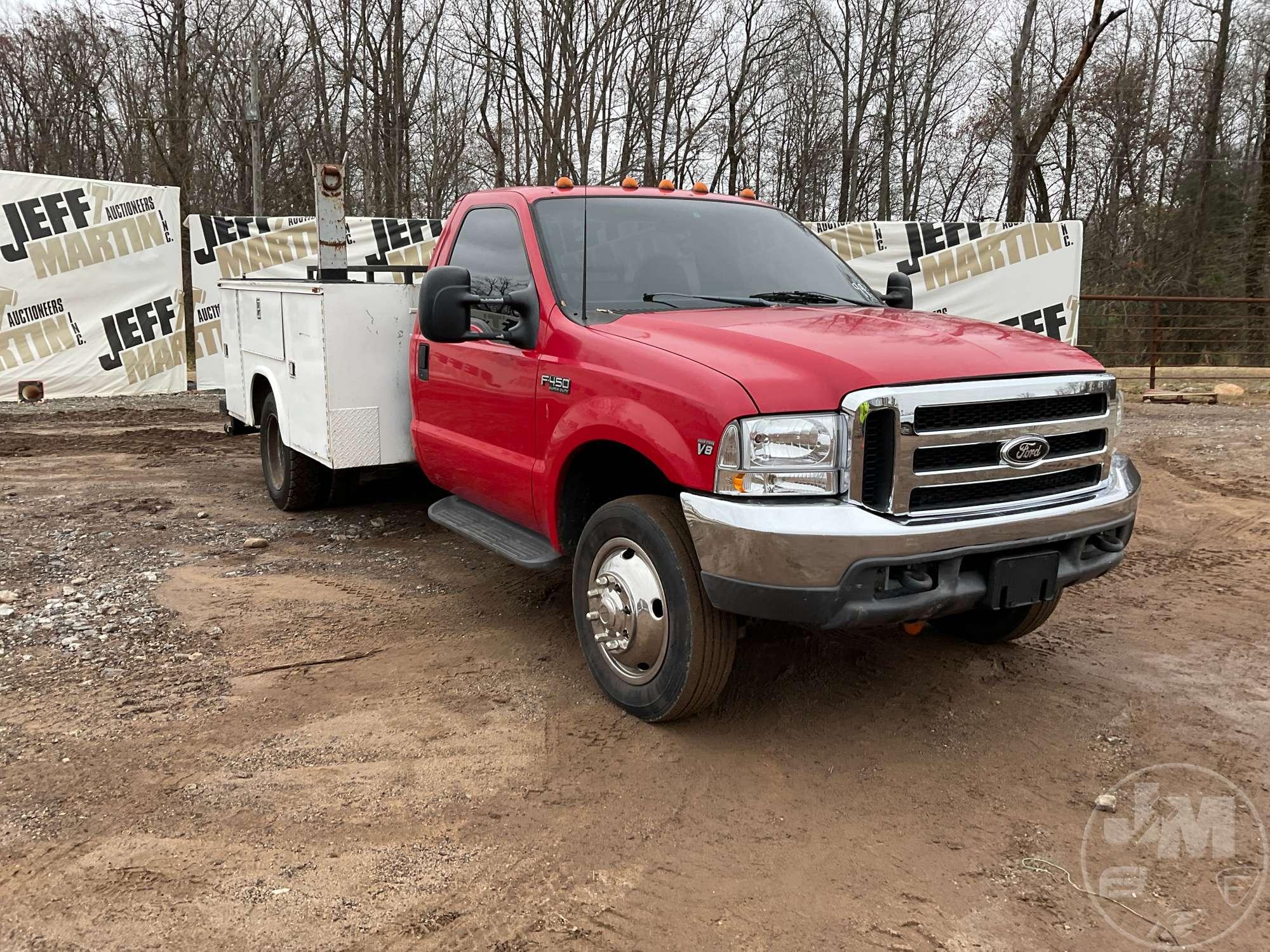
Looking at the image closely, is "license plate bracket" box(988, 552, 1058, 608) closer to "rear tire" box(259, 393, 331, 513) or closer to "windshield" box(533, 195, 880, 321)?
"windshield" box(533, 195, 880, 321)

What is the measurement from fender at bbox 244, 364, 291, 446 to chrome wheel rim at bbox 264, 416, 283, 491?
0.21m

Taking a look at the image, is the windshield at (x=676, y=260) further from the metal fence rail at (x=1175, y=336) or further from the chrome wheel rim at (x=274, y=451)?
the metal fence rail at (x=1175, y=336)

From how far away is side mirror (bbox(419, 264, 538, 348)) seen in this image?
4215mm

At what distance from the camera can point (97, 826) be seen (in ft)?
10.4

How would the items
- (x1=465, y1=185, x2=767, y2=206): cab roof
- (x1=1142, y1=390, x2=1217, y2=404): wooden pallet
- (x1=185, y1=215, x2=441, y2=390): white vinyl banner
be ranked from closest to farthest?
(x1=465, y1=185, x2=767, y2=206): cab roof, (x1=185, y1=215, x2=441, y2=390): white vinyl banner, (x1=1142, y1=390, x2=1217, y2=404): wooden pallet

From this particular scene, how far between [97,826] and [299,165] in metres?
29.2

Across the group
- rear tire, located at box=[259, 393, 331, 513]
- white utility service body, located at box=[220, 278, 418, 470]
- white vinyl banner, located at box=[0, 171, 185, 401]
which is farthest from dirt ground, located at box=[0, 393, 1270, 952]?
white vinyl banner, located at box=[0, 171, 185, 401]

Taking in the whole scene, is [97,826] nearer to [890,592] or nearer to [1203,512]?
[890,592]

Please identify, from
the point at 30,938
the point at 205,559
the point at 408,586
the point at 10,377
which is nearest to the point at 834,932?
the point at 30,938

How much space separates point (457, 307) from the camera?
4.23m

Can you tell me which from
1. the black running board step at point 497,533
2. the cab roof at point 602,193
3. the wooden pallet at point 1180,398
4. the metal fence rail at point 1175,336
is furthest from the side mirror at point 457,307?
the metal fence rail at point 1175,336

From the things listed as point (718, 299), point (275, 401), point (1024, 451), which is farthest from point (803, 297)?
point (275, 401)

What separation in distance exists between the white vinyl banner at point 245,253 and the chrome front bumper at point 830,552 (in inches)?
402

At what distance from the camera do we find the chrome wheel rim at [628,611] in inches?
146
